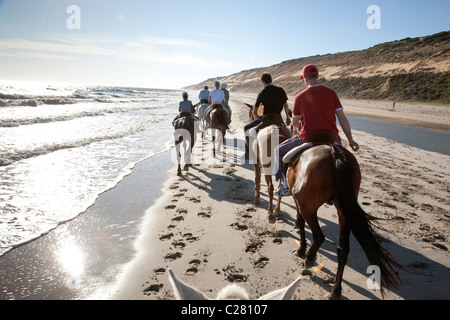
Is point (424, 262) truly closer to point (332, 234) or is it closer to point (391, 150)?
point (332, 234)

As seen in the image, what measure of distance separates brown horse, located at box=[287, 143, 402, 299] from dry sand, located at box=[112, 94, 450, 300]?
0.47 metres

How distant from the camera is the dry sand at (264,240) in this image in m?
3.21

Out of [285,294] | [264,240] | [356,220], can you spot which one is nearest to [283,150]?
[264,240]

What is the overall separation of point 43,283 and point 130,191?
3.44 metres

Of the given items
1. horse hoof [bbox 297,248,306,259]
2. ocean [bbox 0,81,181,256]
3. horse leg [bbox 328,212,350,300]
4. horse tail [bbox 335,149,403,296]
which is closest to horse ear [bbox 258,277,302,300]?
horse tail [bbox 335,149,403,296]

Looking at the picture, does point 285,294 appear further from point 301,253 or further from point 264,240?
point 264,240

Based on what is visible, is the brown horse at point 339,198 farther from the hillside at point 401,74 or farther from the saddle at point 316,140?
the hillside at point 401,74

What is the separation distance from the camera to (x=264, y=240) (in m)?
4.27

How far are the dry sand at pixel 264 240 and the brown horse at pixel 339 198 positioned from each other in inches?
18.5

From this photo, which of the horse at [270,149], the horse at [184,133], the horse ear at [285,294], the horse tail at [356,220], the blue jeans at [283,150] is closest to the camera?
the horse ear at [285,294]

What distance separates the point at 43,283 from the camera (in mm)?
3262

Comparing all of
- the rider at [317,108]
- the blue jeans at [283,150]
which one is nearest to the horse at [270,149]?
the blue jeans at [283,150]

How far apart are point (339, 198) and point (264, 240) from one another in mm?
1826
